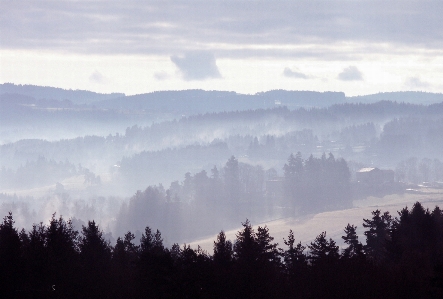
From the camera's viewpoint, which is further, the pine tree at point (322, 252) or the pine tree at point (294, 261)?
the pine tree at point (294, 261)

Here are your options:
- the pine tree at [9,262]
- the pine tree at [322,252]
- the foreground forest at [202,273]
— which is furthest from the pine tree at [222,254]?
the pine tree at [9,262]

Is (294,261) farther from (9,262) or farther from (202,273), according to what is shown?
(9,262)

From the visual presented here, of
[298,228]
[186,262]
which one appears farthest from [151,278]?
[298,228]

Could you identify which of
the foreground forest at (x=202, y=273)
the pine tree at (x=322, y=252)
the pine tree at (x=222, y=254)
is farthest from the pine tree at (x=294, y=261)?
the pine tree at (x=222, y=254)

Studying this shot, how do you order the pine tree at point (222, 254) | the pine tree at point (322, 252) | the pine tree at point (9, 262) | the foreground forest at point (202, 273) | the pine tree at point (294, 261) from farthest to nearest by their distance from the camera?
the pine tree at point (294, 261)
the pine tree at point (322, 252)
the pine tree at point (222, 254)
the pine tree at point (9, 262)
the foreground forest at point (202, 273)

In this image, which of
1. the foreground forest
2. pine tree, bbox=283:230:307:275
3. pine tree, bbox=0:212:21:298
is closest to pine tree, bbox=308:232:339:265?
the foreground forest

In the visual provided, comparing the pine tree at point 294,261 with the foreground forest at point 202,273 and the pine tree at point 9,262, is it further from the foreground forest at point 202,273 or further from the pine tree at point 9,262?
the pine tree at point 9,262

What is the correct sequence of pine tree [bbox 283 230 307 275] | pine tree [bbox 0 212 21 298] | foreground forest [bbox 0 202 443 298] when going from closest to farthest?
1. foreground forest [bbox 0 202 443 298]
2. pine tree [bbox 0 212 21 298]
3. pine tree [bbox 283 230 307 275]

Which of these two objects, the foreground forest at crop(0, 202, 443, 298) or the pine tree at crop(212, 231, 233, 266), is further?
the pine tree at crop(212, 231, 233, 266)

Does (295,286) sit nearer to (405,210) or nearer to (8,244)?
(8,244)

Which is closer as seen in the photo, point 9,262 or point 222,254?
point 9,262

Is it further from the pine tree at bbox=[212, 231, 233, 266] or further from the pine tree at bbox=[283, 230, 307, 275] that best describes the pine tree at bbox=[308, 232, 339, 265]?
the pine tree at bbox=[212, 231, 233, 266]

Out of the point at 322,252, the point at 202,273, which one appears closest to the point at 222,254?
the point at 202,273

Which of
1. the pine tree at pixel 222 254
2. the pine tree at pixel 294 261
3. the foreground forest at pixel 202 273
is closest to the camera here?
the foreground forest at pixel 202 273
